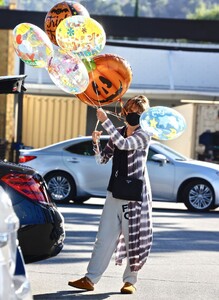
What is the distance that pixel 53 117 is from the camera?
25.6 m

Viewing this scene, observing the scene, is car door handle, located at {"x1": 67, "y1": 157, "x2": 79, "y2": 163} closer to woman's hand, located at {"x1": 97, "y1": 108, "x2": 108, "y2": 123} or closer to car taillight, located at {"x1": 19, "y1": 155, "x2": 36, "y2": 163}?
car taillight, located at {"x1": 19, "y1": 155, "x2": 36, "y2": 163}

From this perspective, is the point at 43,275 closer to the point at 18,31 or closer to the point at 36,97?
the point at 18,31

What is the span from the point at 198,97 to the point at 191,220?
11074mm

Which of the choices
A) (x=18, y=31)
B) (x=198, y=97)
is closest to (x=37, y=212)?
(x=18, y=31)

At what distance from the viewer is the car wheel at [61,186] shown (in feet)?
55.0

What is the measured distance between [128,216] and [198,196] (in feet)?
29.7

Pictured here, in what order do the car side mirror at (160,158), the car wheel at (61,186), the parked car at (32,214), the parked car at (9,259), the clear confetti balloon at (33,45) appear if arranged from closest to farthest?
the parked car at (9,259)
the parked car at (32,214)
the clear confetti balloon at (33,45)
the car side mirror at (160,158)
the car wheel at (61,186)

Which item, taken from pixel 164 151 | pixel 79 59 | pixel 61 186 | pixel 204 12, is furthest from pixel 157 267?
pixel 204 12

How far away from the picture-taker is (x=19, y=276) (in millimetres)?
4336

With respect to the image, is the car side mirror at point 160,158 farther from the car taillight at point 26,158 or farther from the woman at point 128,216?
the woman at point 128,216

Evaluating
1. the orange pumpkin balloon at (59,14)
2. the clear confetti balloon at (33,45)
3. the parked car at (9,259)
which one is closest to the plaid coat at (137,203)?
the clear confetti balloon at (33,45)

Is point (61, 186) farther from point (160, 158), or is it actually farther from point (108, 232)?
point (108, 232)

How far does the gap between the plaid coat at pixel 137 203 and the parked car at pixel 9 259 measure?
3.35 meters

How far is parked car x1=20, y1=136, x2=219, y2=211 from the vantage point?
649 inches
